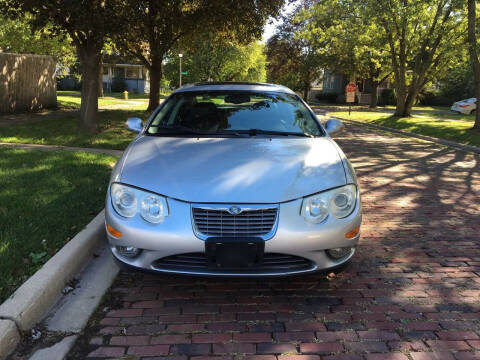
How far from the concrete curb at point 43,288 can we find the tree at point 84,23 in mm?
6867

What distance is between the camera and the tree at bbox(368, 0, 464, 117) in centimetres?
1695

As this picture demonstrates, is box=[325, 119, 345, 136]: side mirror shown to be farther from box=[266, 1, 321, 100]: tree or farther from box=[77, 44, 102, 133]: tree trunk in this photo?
box=[266, 1, 321, 100]: tree

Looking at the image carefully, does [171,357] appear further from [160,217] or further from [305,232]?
[305,232]

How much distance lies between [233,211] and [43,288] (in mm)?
1433

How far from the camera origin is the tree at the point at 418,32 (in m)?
17.0

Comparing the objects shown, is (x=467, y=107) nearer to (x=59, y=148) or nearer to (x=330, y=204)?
(x=59, y=148)

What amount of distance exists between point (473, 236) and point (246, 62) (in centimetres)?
4261

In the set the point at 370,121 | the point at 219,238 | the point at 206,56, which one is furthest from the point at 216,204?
the point at 206,56

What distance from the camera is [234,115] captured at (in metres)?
4.36

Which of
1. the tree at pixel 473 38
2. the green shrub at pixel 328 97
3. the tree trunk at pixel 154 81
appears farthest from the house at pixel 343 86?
the tree at pixel 473 38

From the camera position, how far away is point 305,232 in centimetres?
284

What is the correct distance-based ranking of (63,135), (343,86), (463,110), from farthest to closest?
(343,86) < (463,110) < (63,135)

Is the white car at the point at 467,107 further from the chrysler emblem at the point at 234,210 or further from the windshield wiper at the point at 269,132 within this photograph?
the chrysler emblem at the point at 234,210

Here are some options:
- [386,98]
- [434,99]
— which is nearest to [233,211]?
[386,98]
